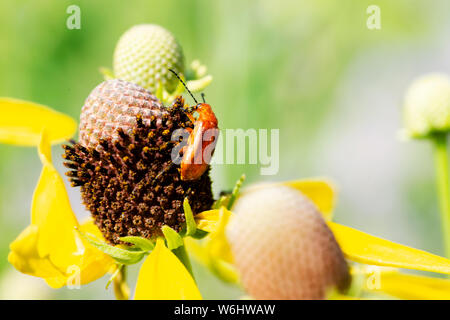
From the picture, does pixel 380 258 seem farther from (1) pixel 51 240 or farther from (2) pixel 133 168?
(1) pixel 51 240


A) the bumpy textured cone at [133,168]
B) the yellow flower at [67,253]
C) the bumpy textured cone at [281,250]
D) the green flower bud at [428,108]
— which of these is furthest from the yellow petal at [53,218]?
the green flower bud at [428,108]

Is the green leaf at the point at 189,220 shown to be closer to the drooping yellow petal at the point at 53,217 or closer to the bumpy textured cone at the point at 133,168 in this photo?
the bumpy textured cone at the point at 133,168

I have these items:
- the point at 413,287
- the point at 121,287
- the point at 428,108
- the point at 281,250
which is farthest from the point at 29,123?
the point at 428,108

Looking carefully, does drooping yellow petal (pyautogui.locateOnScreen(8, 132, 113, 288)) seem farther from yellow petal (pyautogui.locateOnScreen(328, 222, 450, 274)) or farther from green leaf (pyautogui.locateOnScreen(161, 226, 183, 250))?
yellow petal (pyautogui.locateOnScreen(328, 222, 450, 274))

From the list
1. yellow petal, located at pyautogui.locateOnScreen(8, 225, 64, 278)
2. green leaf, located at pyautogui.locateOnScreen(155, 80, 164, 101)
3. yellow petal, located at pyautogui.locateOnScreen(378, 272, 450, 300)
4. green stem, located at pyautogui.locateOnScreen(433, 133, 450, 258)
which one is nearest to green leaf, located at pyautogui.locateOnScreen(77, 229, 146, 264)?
yellow petal, located at pyautogui.locateOnScreen(8, 225, 64, 278)

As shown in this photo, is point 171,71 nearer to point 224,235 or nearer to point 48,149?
point 48,149
